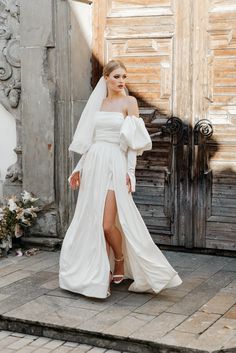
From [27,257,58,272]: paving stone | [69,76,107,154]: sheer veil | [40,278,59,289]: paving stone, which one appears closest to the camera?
[69,76,107,154]: sheer veil

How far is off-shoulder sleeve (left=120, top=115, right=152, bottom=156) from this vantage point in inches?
236

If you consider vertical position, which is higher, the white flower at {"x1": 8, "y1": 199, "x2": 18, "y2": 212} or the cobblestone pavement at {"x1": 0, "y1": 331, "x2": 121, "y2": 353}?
the white flower at {"x1": 8, "y1": 199, "x2": 18, "y2": 212}

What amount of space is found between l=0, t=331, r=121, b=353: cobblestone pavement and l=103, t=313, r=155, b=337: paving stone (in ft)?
0.45

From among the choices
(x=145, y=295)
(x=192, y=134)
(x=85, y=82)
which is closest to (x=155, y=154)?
(x=192, y=134)

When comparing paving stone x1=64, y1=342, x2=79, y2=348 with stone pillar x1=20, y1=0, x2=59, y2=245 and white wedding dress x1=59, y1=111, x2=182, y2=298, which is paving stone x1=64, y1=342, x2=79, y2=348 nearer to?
white wedding dress x1=59, y1=111, x2=182, y2=298

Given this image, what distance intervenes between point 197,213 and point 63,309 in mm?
2072

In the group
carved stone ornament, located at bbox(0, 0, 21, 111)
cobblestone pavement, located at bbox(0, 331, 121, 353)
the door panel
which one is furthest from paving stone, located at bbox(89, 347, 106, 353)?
carved stone ornament, located at bbox(0, 0, 21, 111)

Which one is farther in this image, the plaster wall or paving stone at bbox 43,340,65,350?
the plaster wall

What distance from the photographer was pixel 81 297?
6074 millimetres

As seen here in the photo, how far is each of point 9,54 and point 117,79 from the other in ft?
6.69

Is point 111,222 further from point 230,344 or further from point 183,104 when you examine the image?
point 183,104

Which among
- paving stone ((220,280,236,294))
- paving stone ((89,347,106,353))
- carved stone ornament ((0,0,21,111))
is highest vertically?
carved stone ornament ((0,0,21,111))

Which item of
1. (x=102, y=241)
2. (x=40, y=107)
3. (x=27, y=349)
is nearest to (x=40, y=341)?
(x=27, y=349)

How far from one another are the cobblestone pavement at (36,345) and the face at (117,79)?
6.72ft
